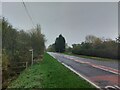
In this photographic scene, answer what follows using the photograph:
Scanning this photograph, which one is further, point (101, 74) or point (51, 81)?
point (101, 74)

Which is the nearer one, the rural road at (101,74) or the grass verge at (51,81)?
the grass verge at (51,81)

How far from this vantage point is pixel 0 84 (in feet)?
45.9

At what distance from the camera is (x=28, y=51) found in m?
27.5

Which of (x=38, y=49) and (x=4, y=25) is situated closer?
(x=4, y=25)

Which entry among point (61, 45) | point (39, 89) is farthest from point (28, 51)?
point (61, 45)

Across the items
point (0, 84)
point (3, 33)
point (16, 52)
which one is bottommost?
point (0, 84)

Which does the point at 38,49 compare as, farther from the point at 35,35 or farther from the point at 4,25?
the point at 4,25

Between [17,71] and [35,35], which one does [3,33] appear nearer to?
[17,71]

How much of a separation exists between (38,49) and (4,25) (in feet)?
57.1

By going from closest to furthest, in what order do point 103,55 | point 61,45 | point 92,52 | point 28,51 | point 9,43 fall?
point 9,43 → point 28,51 → point 103,55 → point 92,52 → point 61,45

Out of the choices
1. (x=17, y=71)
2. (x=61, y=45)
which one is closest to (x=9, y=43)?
(x=17, y=71)

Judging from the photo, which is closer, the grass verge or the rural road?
the grass verge

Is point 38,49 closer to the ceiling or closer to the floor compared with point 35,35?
closer to the floor

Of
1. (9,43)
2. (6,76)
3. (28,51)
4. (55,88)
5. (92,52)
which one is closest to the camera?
(55,88)
